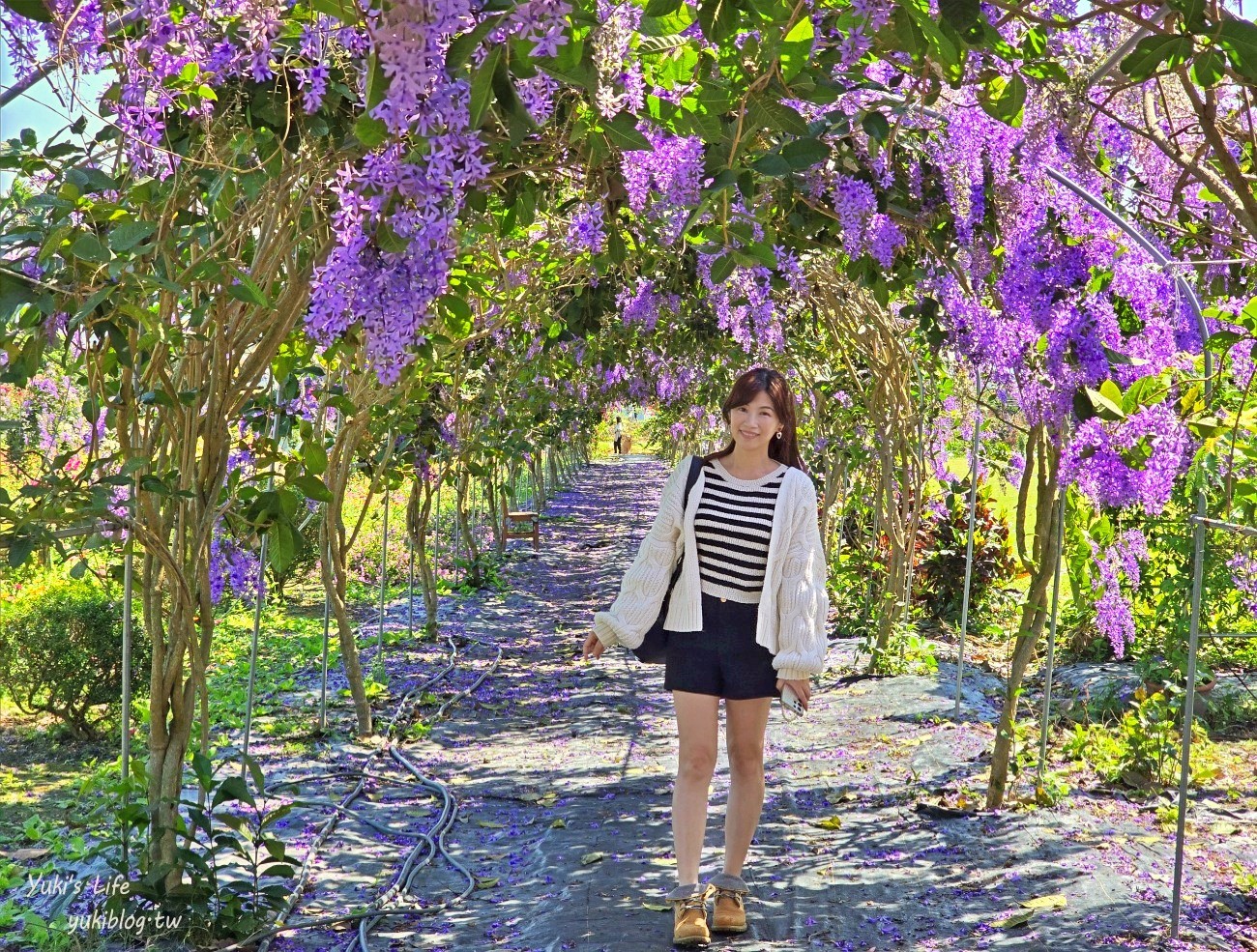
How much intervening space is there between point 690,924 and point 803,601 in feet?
2.56

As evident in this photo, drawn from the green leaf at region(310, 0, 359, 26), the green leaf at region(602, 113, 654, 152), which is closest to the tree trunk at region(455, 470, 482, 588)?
the green leaf at region(602, 113, 654, 152)

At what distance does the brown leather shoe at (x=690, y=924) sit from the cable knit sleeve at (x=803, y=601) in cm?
56

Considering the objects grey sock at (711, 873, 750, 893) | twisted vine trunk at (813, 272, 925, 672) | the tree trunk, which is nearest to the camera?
grey sock at (711, 873, 750, 893)

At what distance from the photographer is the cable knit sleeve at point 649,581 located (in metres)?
2.84

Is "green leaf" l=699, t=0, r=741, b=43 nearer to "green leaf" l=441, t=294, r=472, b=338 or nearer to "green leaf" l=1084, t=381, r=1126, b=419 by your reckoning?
"green leaf" l=441, t=294, r=472, b=338

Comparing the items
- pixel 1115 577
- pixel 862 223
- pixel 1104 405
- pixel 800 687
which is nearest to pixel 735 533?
pixel 800 687

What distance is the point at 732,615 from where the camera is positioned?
279cm

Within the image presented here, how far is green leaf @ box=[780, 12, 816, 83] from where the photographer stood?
5.53ft

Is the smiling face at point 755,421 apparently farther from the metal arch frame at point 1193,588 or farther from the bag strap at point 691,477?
the metal arch frame at point 1193,588

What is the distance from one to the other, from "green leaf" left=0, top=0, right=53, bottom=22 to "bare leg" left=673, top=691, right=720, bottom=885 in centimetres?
187

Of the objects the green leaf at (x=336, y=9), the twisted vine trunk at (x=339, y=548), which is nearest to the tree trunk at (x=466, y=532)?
the twisted vine trunk at (x=339, y=548)

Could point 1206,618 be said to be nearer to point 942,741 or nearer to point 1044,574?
point 942,741

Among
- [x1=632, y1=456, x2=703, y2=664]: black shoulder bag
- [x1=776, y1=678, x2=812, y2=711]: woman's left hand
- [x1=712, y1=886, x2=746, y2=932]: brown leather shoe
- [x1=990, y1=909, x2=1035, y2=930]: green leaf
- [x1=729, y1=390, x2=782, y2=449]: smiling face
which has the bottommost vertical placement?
[x1=990, y1=909, x2=1035, y2=930]: green leaf

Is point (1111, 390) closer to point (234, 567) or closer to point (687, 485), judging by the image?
point (687, 485)
